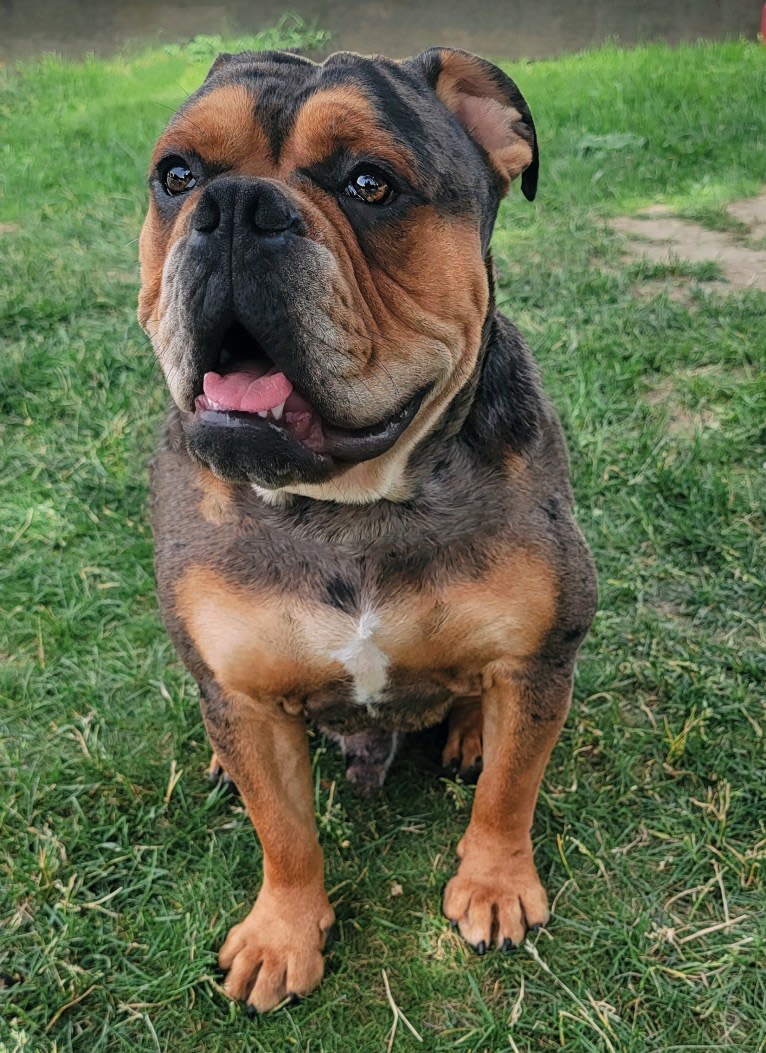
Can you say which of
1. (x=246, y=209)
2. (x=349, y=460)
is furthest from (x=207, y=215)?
(x=349, y=460)

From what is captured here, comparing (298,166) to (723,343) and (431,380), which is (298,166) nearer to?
(431,380)

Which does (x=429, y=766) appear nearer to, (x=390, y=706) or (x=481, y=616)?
(x=390, y=706)

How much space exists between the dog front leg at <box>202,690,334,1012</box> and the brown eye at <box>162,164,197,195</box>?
103 centimetres

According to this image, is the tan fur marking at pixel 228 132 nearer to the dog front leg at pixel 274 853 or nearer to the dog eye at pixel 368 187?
the dog eye at pixel 368 187

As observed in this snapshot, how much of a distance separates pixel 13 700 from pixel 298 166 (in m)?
2.05

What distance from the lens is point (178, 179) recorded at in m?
1.98

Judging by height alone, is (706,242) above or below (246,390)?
below

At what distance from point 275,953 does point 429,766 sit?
73 centimetres

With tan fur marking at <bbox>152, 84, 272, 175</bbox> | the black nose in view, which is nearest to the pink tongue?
the black nose

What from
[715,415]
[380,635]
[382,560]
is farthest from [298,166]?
[715,415]

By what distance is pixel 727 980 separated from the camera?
7.88 feet

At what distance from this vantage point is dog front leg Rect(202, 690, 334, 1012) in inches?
91.6

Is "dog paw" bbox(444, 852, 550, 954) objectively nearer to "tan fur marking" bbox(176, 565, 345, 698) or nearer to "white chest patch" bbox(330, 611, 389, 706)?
"white chest patch" bbox(330, 611, 389, 706)

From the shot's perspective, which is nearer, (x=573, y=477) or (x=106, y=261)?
(x=573, y=477)
